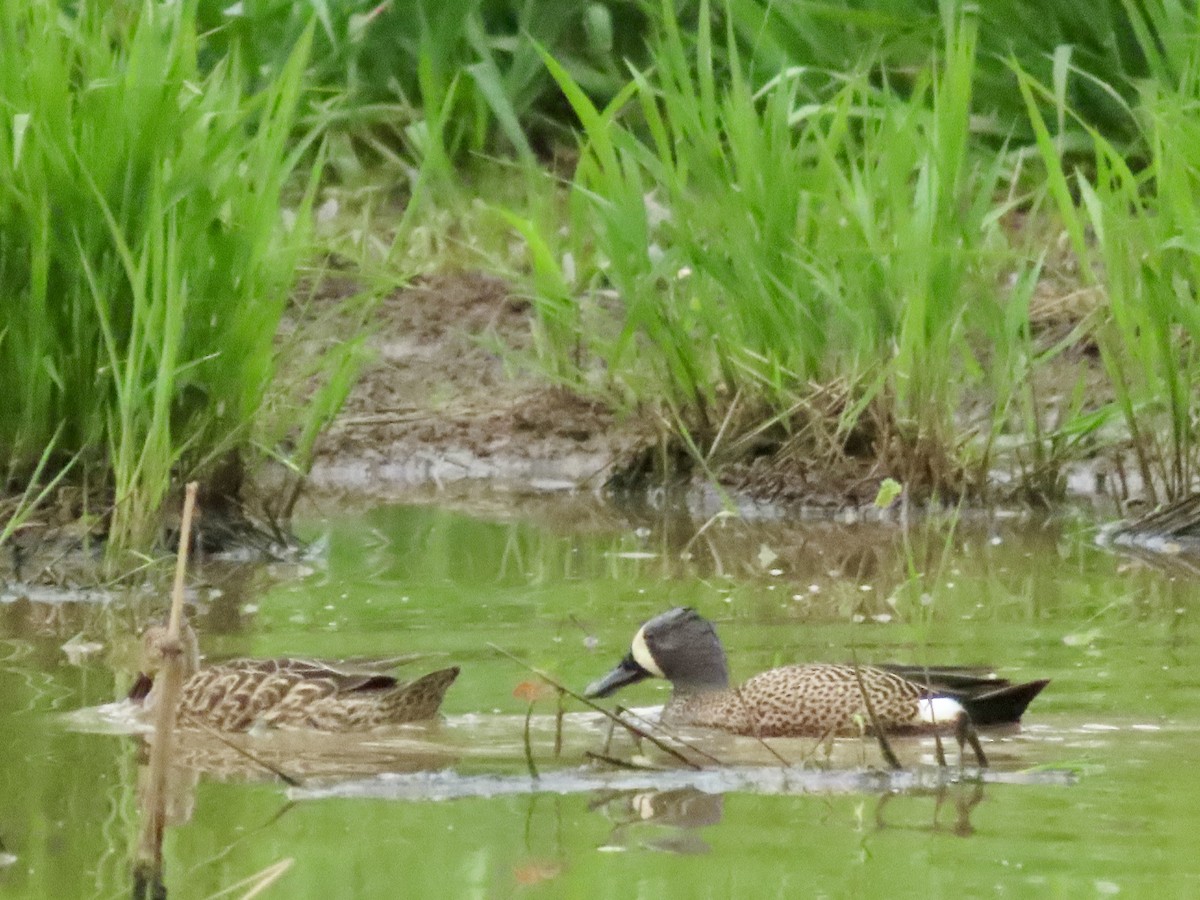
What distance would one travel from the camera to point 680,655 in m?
5.88

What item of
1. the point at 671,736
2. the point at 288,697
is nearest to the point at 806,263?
the point at 288,697

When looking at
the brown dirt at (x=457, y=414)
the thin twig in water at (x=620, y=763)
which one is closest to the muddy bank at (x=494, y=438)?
the brown dirt at (x=457, y=414)

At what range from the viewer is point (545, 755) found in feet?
16.6

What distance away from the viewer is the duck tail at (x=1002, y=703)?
528 centimetres

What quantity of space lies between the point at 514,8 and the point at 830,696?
316 inches

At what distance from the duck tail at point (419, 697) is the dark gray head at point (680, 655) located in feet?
1.54

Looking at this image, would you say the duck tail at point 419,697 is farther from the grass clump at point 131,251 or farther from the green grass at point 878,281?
the green grass at point 878,281

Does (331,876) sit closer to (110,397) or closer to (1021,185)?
(110,397)

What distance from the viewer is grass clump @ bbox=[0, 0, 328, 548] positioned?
23.3 ft

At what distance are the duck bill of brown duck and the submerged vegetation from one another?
5.83ft

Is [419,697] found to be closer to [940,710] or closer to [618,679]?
[618,679]

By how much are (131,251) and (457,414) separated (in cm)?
364

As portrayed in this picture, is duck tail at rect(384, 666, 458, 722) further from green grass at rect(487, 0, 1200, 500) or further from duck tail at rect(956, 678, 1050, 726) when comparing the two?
green grass at rect(487, 0, 1200, 500)

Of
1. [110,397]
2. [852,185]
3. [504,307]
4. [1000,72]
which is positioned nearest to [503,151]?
[504,307]
